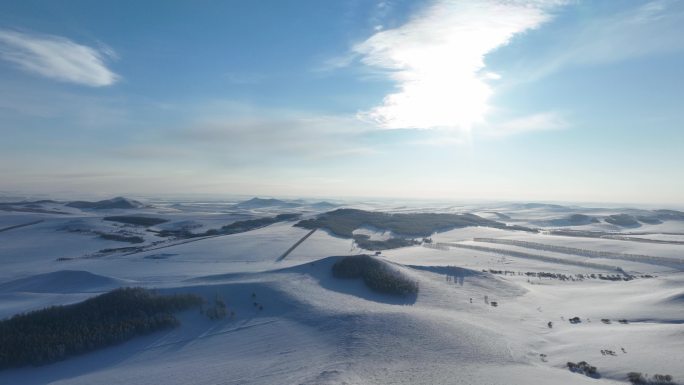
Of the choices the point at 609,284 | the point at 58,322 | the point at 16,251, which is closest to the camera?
the point at 58,322

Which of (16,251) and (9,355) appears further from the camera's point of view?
(16,251)

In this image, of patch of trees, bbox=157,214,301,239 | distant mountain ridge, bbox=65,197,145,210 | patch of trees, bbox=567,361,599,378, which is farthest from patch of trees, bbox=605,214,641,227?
distant mountain ridge, bbox=65,197,145,210

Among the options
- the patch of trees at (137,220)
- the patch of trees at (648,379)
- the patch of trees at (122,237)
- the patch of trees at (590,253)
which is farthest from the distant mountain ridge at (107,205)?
the patch of trees at (648,379)

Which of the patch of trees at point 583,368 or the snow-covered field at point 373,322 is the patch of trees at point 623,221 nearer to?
the snow-covered field at point 373,322

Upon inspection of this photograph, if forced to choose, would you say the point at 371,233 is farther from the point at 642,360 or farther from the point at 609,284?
the point at 642,360

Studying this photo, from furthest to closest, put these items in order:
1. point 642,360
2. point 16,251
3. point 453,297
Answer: point 16,251 → point 453,297 → point 642,360

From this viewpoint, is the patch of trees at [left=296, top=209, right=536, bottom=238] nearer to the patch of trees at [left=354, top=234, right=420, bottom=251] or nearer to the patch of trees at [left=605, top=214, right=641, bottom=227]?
the patch of trees at [left=354, top=234, right=420, bottom=251]

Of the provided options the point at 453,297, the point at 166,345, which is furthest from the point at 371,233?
the point at 166,345
